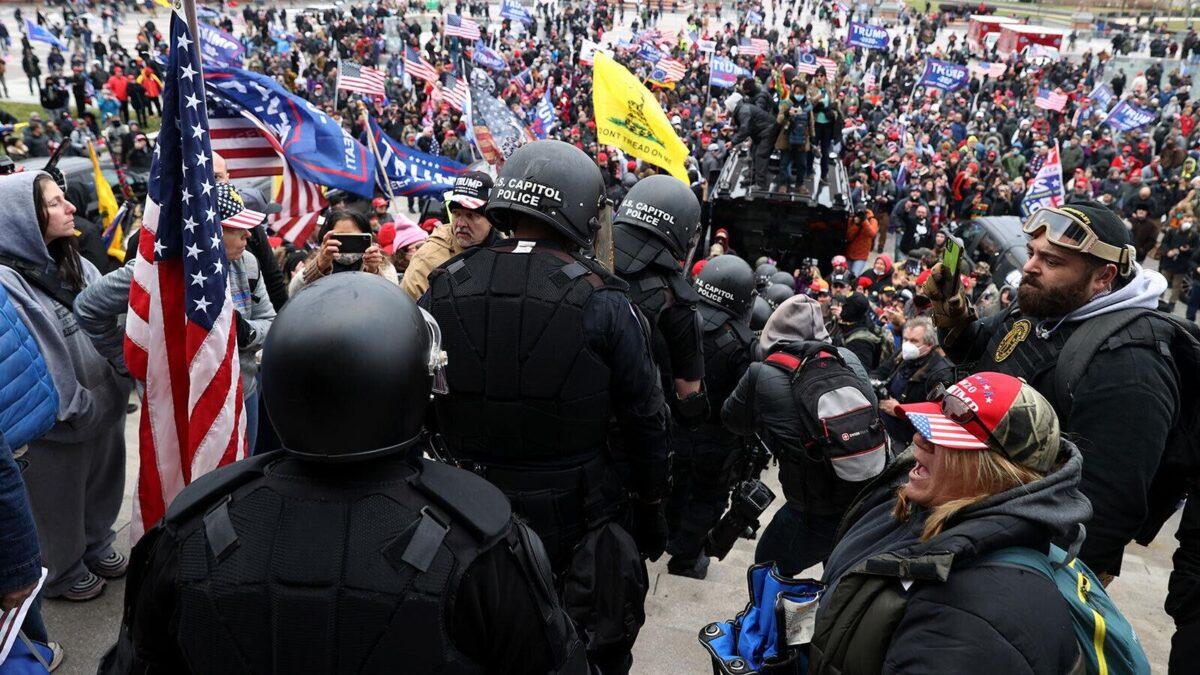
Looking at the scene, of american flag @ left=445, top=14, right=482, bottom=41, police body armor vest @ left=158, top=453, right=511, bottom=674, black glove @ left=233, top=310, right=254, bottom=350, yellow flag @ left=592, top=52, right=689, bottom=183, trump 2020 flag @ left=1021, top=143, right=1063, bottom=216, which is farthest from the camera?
american flag @ left=445, top=14, right=482, bottom=41

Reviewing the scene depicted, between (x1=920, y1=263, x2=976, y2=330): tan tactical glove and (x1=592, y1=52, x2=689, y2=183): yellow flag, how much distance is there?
4.86 m

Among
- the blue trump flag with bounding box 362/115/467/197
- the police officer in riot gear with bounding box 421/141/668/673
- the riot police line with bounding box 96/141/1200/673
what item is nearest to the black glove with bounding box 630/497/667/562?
the riot police line with bounding box 96/141/1200/673

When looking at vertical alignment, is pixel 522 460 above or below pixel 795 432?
above

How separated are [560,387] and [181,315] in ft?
6.01

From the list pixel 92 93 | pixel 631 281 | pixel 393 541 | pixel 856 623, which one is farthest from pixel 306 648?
pixel 92 93

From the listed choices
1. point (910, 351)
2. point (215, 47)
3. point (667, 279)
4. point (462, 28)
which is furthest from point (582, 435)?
point (462, 28)

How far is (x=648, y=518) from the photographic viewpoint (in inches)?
140

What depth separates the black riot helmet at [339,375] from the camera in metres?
1.71

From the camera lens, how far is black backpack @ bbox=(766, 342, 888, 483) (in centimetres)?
353

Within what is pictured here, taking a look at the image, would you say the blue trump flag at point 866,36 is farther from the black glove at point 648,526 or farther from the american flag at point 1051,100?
the black glove at point 648,526

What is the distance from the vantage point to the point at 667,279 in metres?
4.30

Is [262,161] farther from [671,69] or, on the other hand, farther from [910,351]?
[671,69]

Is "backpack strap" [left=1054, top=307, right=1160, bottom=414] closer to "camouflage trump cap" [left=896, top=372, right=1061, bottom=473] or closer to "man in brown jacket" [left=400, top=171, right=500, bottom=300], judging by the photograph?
"camouflage trump cap" [left=896, top=372, right=1061, bottom=473]

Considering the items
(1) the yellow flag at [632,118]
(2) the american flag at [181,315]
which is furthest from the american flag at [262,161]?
(2) the american flag at [181,315]
